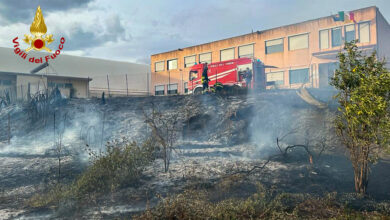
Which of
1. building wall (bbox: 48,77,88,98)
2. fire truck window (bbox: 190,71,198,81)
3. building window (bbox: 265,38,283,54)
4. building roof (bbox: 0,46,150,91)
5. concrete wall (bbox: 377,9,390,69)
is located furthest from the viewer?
building window (bbox: 265,38,283,54)

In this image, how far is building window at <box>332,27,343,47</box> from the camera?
2453 centimetres

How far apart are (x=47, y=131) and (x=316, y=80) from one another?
21.8 meters

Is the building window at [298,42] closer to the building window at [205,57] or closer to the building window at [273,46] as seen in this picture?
the building window at [273,46]

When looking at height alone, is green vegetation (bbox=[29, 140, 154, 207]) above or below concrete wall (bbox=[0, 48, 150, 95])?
below

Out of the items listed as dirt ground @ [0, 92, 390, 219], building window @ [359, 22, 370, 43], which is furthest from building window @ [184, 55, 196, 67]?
dirt ground @ [0, 92, 390, 219]

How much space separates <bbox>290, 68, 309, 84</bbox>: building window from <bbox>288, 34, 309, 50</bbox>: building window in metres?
2.28

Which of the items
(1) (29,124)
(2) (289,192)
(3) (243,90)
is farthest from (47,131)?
(2) (289,192)

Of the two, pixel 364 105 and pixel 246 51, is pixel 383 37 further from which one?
pixel 364 105

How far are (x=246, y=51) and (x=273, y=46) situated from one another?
3.17m

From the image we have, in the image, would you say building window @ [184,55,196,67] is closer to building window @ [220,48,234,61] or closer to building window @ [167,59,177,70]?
building window @ [167,59,177,70]

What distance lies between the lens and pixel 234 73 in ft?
62.2

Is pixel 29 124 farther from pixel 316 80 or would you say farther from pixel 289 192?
pixel 316 80

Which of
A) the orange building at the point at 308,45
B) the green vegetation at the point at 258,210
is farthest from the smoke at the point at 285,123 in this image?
the orange building at the point at 308,45

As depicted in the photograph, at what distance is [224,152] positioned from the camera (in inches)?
409
